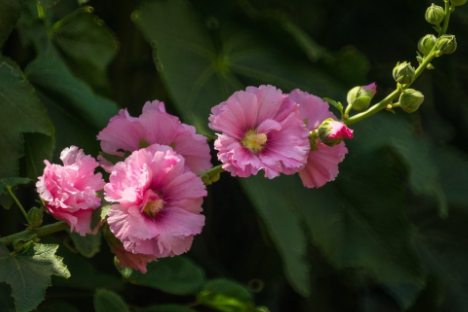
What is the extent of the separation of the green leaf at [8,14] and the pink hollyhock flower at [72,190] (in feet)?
0.55

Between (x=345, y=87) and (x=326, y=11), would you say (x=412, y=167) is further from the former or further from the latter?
(x=326, y=11)

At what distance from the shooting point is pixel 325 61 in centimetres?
93

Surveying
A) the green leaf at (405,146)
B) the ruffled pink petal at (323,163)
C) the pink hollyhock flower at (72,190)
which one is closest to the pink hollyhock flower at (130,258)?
the pink hollyhock flower at (72,190)

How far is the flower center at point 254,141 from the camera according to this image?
1.78 feet

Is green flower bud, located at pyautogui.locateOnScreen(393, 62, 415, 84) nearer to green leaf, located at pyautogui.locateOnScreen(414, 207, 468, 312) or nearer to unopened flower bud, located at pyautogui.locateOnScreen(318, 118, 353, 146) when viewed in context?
unopened flower bud, located at pyautogui.locateOnScreen(318, 118, 353, 146)

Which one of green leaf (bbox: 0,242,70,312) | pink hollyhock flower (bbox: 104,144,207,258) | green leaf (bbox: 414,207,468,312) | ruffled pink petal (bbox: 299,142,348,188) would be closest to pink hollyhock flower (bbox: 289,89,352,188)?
ruffled pink petal (bbox: 299,142,348,188)

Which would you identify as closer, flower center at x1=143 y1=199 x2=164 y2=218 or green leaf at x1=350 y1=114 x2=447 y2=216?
flower center at x1=143 y1=199 x2=164 y2=218

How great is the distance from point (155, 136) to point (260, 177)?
0.30 m

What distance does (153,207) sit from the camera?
1.72ft

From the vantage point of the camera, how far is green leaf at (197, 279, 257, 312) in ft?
2.47

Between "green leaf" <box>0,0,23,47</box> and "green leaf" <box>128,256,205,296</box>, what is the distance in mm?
274

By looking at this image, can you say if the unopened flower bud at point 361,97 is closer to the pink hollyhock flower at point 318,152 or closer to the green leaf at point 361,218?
the pink hollyhock flower at point 318,152

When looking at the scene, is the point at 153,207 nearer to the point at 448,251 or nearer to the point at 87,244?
the point at 87,244

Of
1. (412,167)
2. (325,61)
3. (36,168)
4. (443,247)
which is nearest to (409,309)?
(443,247)
